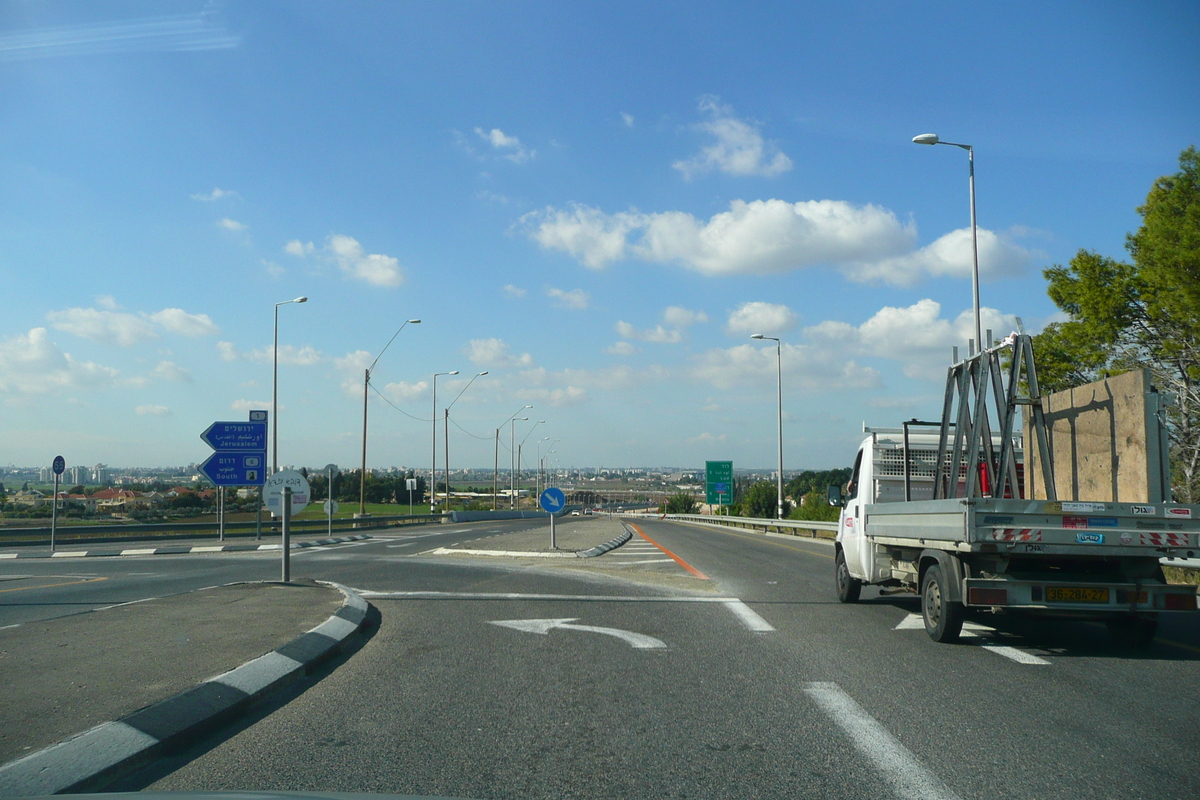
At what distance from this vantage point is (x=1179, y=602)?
8266mm

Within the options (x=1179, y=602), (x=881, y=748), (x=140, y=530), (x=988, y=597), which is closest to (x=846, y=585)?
(x=988, y=597)

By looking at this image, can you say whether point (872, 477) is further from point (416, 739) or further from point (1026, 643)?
point (416, 739)

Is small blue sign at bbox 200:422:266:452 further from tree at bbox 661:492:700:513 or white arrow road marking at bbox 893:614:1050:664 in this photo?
tree at bbox 661:492:700:513

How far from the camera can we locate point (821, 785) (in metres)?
4.60

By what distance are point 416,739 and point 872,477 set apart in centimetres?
853

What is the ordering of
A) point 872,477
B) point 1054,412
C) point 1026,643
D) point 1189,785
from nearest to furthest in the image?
point 1189,785
point 1026,643
point 1054,412
point 872,477

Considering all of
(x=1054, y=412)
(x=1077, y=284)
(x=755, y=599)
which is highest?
(x=1077, y=284)

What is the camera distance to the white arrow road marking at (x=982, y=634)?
832 cm

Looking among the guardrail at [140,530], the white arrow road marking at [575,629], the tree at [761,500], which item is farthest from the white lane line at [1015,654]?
the tree at [761,500]

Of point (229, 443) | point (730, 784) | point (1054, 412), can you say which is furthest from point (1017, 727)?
point (229, 443)

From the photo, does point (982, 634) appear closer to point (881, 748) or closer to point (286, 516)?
point (881, 748)

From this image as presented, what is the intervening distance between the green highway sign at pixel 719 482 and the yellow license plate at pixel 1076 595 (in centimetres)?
5424

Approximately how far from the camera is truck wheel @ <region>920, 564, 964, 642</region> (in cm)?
876

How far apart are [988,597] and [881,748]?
12.1 feet
